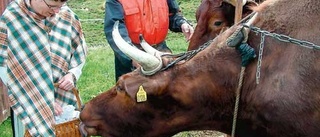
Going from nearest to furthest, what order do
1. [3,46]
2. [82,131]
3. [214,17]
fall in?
[82,131] < [3,46] < [214,17]

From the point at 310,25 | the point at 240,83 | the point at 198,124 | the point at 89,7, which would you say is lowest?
→ the point at 89,7

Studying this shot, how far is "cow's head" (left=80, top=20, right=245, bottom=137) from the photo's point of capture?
408cm

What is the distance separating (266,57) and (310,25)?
0.34m

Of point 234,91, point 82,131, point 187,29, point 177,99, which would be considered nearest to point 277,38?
point 234,91

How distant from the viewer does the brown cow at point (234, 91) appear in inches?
148

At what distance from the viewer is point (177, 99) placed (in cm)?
415

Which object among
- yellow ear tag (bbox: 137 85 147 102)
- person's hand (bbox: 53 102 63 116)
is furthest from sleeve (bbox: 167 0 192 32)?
yellow ear tag (bbox: 137 85 147 102)

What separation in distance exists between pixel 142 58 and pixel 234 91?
659mm

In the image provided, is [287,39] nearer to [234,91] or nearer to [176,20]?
[234,91]

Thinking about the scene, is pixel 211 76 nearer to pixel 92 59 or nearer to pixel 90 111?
pixel 90 111

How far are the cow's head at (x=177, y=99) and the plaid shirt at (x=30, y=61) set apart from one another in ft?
2.71

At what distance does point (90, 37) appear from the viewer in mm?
14180

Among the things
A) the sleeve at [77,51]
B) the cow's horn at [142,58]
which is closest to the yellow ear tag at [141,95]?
the cow's horn at [142,58]

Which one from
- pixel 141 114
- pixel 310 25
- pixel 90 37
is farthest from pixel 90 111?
pixel 90 37
